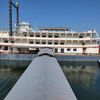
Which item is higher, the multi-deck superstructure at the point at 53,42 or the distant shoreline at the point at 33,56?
the multi-deck superstructure at the point at 53,42

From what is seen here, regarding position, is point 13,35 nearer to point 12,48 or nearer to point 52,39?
point 12,48

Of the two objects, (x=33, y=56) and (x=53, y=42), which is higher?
(x=53, y=42)

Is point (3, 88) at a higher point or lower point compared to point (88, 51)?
lower

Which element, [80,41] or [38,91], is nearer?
[38,91]

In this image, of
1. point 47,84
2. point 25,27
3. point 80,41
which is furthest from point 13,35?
point 47,84

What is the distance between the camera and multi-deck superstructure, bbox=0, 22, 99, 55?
6256 cm

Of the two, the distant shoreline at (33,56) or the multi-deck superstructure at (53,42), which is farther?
the multi-deck superstructure at (53,42)

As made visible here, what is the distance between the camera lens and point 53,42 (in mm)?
63750

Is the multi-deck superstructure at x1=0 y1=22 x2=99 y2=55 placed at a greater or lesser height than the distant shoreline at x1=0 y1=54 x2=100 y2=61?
greater

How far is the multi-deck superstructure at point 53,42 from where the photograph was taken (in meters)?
62.6

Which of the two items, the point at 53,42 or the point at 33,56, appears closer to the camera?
the point at 33,56

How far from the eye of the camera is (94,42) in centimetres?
6456

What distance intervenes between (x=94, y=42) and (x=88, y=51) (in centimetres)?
377

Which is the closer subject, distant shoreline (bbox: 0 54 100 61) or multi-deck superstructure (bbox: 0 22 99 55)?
distant shoreline (bbox: 0 54 100 61)
